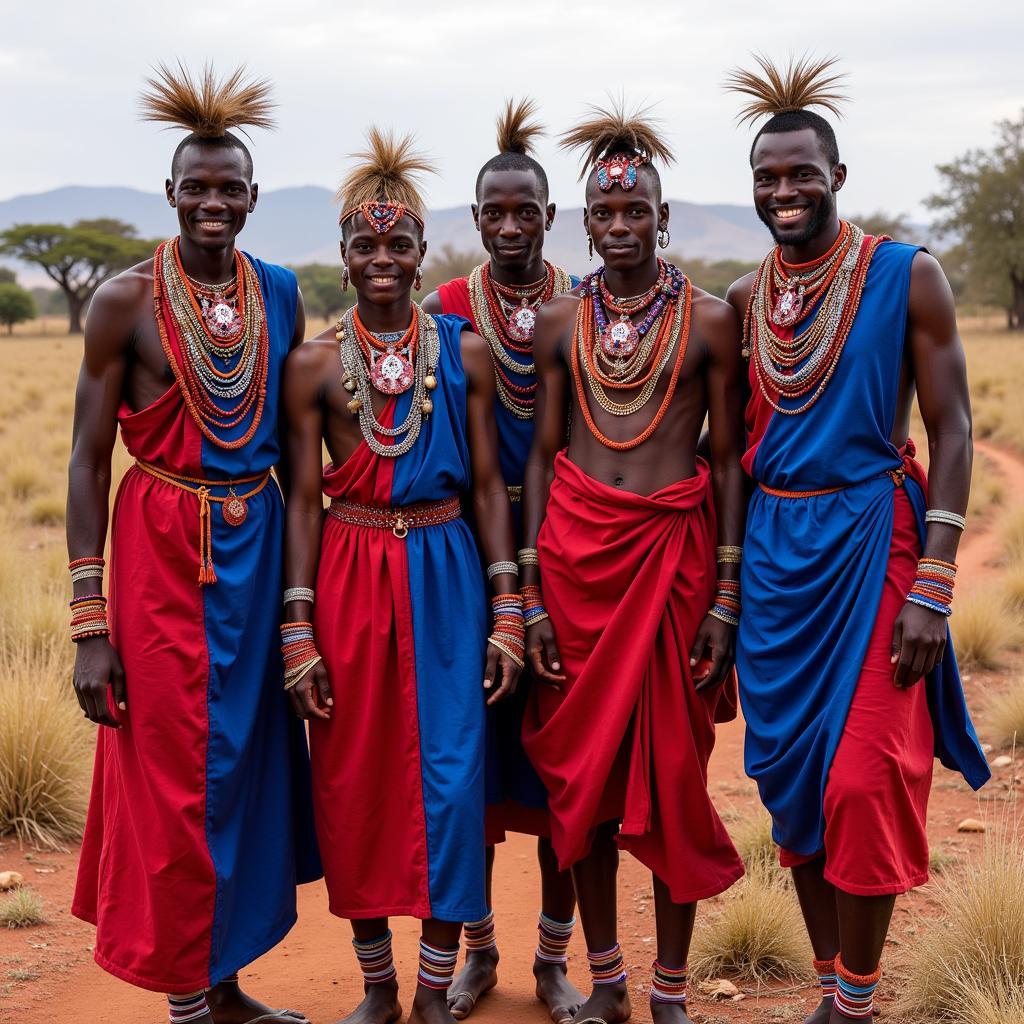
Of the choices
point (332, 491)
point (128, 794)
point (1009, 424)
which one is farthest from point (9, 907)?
point (1009, 424)

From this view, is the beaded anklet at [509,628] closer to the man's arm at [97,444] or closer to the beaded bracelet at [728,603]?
the beaded bracelet at [728,603]

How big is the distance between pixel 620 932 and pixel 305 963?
1.25 m

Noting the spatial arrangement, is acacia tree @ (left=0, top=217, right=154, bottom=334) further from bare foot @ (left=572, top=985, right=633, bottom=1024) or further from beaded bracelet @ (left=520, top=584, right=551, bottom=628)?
bare foot @ (left=572, top=985, right=633, bottom=1024)

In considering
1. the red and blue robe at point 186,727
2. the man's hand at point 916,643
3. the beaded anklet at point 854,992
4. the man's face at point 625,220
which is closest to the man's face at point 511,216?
the man's face at point 625,220

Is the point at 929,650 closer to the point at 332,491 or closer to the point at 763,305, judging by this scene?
the point at 763,305

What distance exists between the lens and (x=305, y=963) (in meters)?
4.86

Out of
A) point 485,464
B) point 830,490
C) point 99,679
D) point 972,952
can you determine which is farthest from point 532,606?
point 972,952

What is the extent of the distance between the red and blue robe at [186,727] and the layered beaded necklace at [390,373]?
0.87 ft

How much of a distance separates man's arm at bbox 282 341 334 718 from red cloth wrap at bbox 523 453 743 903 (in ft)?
2.50

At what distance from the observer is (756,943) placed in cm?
468

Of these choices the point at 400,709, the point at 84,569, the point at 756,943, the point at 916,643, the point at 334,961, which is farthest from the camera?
the point at 334,961

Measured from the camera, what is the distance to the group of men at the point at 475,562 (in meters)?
3.78

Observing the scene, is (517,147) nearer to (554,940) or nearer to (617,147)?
(617,147)

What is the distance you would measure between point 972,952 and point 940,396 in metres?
1.92
